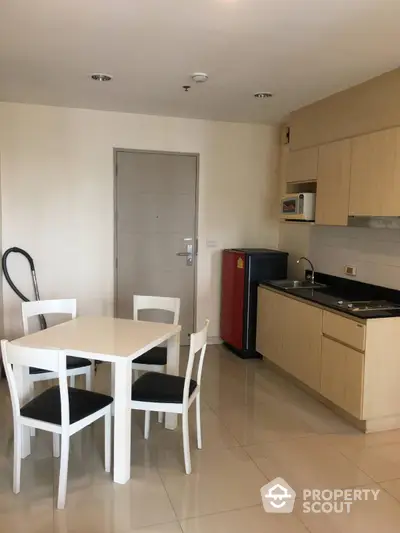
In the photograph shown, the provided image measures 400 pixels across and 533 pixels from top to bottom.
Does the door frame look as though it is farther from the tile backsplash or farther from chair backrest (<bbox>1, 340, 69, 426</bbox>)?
chair backrest (<bbox>1, 340, 69, 426</bbox>)

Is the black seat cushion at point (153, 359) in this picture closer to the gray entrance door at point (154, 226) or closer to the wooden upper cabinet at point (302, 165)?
the gray entrance door at point (154, 226)

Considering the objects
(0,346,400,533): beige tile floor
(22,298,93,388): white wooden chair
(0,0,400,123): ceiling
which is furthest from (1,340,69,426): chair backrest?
(0,0,400,123): ceiling

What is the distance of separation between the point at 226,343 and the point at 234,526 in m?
3.09

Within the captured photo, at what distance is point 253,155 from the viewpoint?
17.4 ft

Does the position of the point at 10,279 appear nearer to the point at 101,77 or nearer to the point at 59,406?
the point at 101,77

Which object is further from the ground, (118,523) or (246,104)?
(246,104)

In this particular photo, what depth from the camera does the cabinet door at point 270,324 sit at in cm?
432

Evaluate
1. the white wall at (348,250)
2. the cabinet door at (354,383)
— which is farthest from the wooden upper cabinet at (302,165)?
the cabinet door at (354,383)

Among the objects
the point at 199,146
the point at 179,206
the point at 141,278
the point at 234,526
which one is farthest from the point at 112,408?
the point at 199,146

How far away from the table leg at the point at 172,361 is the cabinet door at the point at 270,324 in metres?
1.35

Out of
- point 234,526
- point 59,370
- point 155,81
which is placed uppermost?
point 155,81

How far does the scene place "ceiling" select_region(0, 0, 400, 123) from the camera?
7.91ft

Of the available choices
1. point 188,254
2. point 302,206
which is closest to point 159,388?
point 302,206

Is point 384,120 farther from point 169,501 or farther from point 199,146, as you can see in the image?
point 169,501
